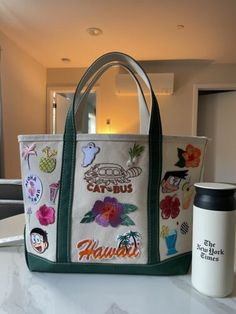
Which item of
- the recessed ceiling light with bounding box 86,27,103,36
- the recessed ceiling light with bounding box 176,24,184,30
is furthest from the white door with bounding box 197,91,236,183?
the recessed ceiling light with bounding box 86,27,103,36

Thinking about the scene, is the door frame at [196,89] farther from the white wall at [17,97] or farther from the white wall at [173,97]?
the white wall at [17,97]

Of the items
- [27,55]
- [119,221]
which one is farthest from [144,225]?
[27,55]

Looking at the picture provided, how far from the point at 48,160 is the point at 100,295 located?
8.5 inches

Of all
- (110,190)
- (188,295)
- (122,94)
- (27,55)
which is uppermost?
(27,55)

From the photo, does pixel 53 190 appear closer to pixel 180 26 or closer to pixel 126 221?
pixel 126 221

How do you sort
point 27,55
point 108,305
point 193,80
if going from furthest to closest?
point 193,80
point 27,55
point 108,305

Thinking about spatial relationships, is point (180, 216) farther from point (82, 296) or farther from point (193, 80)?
point (193, 80)

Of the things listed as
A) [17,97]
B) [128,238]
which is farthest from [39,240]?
[17,97]

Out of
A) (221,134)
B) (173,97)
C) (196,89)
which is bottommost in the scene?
(221,134)

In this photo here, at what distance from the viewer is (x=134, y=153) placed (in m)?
0.43

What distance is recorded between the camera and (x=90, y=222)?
447mm

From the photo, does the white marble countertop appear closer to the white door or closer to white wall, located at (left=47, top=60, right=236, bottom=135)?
white wall, located at (left=47, top=60, right=236, bottom=135)

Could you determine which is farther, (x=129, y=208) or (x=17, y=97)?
(x=17, y=97)

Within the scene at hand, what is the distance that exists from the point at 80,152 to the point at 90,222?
0.11m
